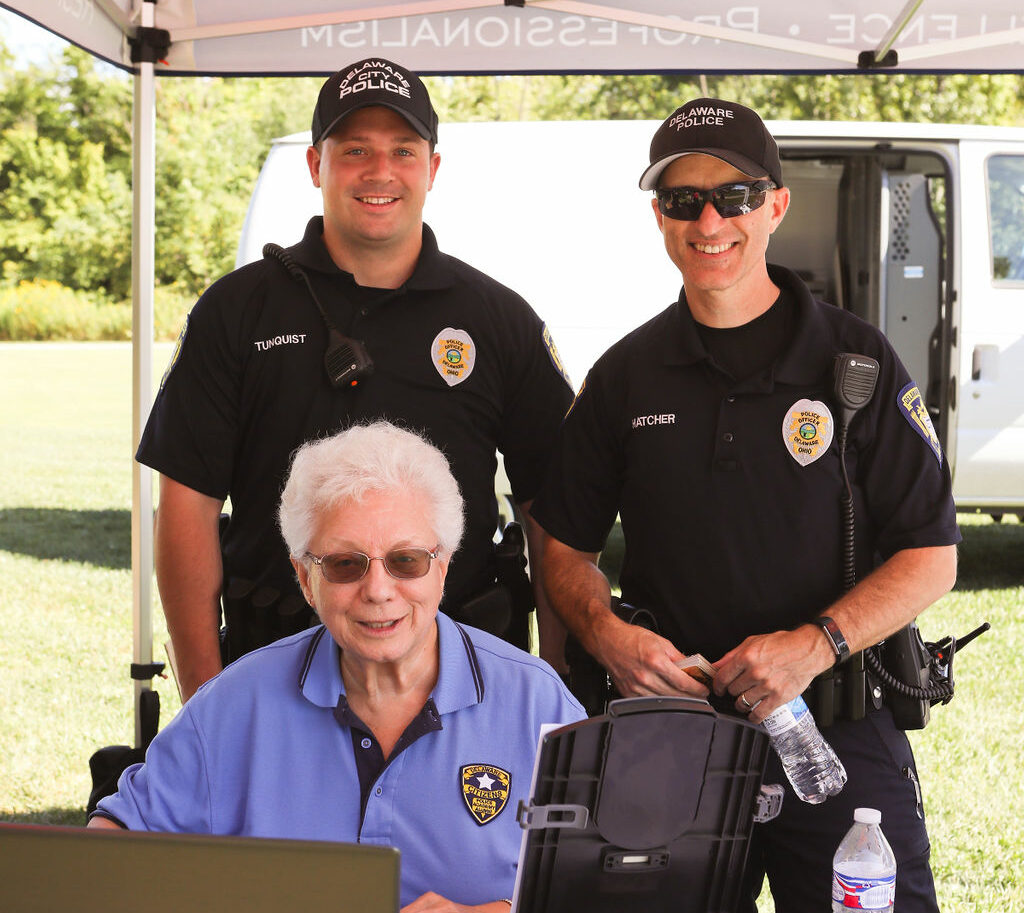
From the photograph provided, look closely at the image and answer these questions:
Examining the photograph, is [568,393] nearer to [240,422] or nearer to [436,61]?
[240,422]

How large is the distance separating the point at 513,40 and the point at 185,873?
118 inches

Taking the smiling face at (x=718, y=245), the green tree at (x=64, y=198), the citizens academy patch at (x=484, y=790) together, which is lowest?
the citizens academy patch at (x=484, y=790)

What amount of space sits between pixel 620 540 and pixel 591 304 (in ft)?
7.96

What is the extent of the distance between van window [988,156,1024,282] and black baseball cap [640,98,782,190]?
4.98 meters

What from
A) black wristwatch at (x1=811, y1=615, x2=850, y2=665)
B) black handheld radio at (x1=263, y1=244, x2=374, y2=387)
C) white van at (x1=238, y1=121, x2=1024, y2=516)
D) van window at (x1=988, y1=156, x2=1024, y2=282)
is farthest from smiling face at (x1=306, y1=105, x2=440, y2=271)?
van window at (x1=988, y1=156, x2=1024, y2=282)

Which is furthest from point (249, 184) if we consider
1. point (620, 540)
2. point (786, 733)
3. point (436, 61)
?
point (786, 733)

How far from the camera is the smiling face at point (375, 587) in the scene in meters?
1.87

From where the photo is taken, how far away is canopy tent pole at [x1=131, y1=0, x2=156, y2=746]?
3.60 metres

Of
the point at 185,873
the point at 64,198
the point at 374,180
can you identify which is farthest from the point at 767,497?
the point at 64,198

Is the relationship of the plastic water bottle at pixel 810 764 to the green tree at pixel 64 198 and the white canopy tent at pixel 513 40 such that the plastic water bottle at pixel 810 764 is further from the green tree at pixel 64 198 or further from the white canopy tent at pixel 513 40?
the green tree at pixel 64 198

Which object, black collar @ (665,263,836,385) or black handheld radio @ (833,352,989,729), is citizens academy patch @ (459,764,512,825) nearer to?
black handheld radio @ (833,352,989,729)

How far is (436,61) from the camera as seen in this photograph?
142 inches

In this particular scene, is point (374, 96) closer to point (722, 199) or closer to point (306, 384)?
point (306, 384)

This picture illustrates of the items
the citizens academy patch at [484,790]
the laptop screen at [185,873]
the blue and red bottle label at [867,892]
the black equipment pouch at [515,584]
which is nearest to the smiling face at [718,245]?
the black equipment pouch at [515,584]
